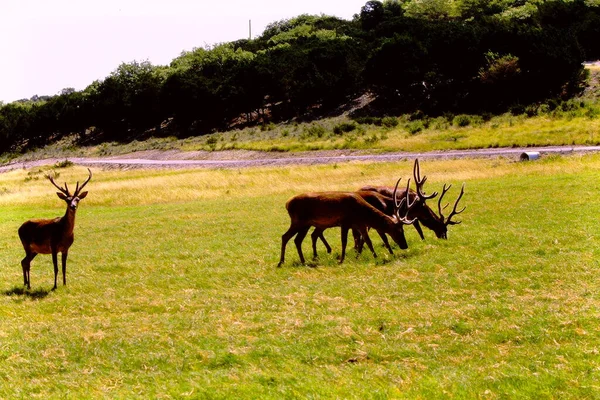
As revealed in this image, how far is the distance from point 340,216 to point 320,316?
17.5 ft

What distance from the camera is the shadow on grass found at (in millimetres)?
14472

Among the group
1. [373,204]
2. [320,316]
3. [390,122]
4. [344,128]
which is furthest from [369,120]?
[320,316]

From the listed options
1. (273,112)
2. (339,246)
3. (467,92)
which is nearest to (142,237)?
(339,246)

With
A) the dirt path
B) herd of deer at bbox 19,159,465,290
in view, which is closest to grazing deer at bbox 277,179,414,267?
herd of deer at bbox 19,159,465,290

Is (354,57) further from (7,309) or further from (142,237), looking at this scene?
(7,309)

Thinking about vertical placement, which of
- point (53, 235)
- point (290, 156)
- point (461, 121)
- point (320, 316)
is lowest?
point (320, 316)

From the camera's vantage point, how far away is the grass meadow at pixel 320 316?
26.9 ft

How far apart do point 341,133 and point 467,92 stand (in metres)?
15.9

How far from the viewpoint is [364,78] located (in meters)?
84.7

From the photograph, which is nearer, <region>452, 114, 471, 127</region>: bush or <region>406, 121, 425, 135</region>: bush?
<region>452, 114, 471, 127</region>: bush

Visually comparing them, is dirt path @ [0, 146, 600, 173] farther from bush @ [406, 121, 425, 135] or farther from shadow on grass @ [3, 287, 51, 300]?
shadow on grass @ [3, 287, 51, 300]

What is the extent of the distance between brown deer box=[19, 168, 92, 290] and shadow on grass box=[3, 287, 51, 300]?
0.21m

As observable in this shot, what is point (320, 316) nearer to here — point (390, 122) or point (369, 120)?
point (390, 122)

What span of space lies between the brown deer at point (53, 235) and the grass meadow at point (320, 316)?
72 cm
